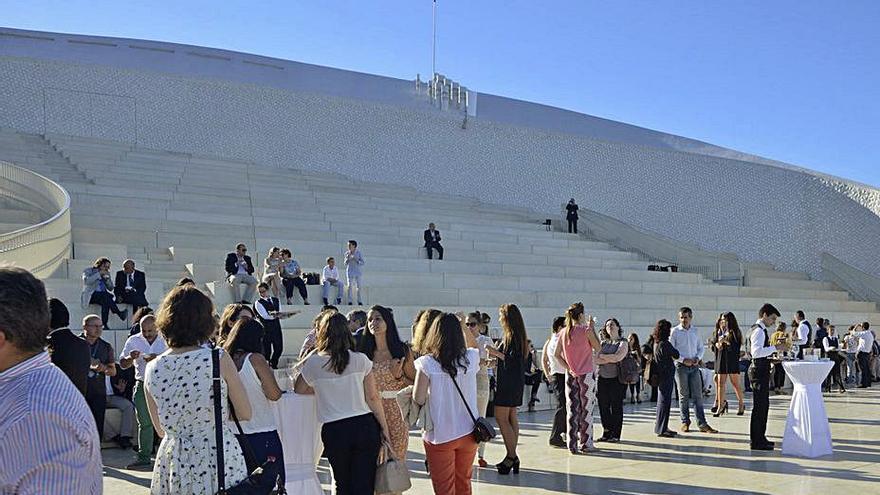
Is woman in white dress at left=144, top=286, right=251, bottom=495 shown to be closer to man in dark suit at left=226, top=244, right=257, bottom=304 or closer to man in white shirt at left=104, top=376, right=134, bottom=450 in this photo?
man in white shirt at left=104, top=376, right=134, bottom=450

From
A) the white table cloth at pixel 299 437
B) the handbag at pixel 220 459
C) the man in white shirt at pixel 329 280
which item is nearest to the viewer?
the handbag at pixel 220 459

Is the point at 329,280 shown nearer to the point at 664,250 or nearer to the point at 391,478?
the point at 391,478

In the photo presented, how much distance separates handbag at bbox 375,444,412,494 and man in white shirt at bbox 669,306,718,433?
5.96 meters

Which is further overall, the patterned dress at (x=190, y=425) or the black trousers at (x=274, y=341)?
the black trousers at (x=274, y=341)

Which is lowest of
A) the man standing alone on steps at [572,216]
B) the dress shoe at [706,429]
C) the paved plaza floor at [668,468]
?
the paved plaza floor at [668,468]

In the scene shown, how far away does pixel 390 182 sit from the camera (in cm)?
2762

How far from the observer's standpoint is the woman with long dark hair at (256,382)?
174 inches

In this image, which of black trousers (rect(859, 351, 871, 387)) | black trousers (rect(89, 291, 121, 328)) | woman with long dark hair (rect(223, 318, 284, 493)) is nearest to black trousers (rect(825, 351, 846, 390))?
black trousers (rect(859, 351, 871, 387))

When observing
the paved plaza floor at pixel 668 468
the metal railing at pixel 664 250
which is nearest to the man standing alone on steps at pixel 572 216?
the metal railing at pixel 664 250

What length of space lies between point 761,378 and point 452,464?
4.75 meters

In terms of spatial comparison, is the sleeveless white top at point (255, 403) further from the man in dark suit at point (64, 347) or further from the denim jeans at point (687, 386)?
the denim jeans at point (687, 386)

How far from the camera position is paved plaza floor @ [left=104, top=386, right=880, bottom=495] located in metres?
7.06

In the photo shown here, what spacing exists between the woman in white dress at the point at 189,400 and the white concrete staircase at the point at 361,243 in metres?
8.66

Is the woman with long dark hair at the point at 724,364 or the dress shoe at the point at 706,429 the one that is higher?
the woman with long dark hair at the point at 724,364
